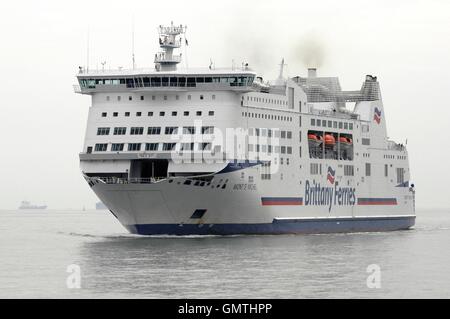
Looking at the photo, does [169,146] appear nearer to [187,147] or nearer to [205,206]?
[187,147]

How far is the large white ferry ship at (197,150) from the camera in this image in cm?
5250

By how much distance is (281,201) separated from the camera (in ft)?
189

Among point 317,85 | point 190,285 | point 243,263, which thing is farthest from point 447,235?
point 190,285

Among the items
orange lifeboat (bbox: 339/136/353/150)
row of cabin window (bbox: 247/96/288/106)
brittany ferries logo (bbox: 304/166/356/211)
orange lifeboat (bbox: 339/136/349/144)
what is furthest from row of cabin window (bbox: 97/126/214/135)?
orange lifeboat (bbox: 339/136/353/150)

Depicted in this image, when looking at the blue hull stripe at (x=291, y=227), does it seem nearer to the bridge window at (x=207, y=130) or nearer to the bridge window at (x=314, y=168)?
the bridge window at (x=314, y=168)

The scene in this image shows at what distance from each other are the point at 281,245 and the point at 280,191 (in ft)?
20.7

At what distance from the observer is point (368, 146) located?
6825 cm

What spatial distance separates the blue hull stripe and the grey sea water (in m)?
0.54

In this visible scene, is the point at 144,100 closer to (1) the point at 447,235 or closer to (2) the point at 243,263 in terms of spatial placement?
(2) the point at 243,263

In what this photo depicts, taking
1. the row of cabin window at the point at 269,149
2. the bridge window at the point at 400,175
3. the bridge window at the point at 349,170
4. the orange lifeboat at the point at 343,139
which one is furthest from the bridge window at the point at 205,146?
the bridge window at the point at 400,175

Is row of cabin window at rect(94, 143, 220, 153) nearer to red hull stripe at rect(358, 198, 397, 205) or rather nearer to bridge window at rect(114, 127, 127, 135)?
bridge window at rect(114, 127, 127, 135)

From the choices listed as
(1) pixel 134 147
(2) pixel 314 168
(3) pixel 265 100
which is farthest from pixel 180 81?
(2) pixel 314 168

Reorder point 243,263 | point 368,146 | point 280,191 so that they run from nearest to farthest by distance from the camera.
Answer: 1. point 243,263
2. point 280,191
3. point 368,146

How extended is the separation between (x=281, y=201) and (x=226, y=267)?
16803mm
